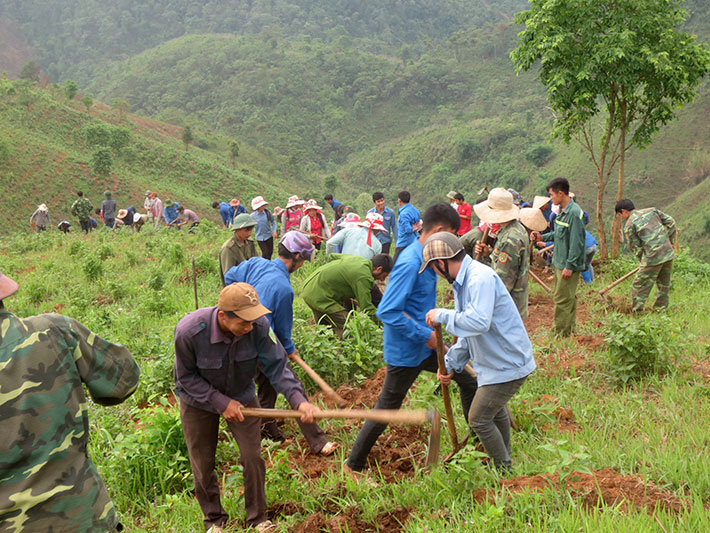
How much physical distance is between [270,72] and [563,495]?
7295 cm

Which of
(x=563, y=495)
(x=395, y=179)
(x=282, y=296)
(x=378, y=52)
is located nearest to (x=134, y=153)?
(x=395, y=179)

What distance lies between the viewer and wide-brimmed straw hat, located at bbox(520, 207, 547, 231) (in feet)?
21.8

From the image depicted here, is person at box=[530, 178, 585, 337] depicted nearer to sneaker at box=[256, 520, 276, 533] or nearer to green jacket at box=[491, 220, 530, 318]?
green jacket at box=[491, 220, 530, 318]

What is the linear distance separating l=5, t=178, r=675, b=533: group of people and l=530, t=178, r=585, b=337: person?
0.01 metres

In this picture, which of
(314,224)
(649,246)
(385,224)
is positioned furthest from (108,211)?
(649,246)

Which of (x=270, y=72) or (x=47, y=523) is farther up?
(x=270, y=72)

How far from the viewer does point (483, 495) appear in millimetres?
3260

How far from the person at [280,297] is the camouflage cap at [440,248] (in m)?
1.46

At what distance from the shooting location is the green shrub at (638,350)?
504 centimetres

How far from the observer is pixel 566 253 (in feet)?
21.2

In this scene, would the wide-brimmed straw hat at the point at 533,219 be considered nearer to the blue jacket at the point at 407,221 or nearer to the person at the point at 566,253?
the person at the point at 566,253

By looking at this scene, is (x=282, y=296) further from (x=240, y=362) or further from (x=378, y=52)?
(x=378, y=52)

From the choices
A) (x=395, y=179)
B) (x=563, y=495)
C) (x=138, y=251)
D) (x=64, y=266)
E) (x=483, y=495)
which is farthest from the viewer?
(x=395, y=179)

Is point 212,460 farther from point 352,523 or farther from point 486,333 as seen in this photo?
point 486,333
